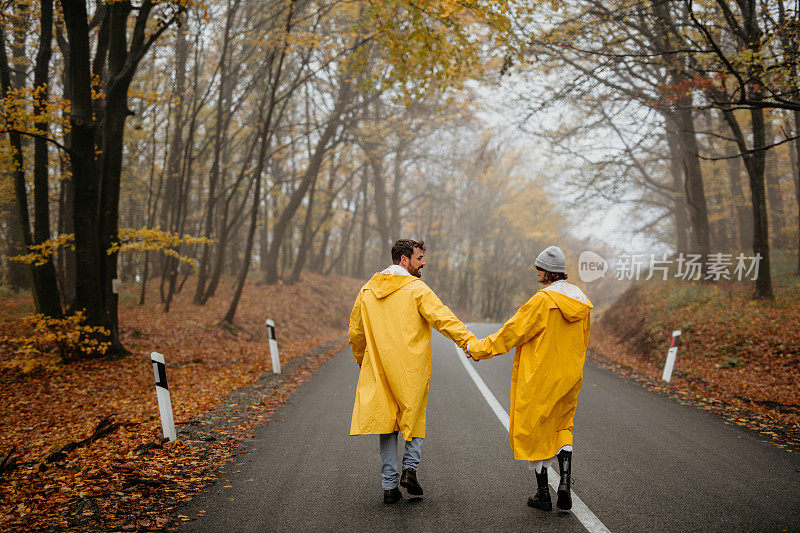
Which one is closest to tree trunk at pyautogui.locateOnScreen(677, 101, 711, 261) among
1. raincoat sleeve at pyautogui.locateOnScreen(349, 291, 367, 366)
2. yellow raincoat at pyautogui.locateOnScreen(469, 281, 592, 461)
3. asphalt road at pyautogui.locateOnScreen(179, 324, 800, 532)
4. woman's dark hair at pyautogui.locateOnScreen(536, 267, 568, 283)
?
asphalt road at pyautogui.locateOnScreen(179, 324, 800, 532)

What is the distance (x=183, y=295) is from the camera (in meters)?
22.8

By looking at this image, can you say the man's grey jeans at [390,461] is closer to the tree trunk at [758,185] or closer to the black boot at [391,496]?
the black boot at [391,496]

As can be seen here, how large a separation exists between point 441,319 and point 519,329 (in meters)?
0.60

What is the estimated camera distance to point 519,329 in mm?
4125

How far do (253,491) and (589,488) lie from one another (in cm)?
278

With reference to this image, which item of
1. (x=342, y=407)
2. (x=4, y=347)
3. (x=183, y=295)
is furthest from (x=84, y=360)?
(x=183, y=295)

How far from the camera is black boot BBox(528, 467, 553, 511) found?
403cm

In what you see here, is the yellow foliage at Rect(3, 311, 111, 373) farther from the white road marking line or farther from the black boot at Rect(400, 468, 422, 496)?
the black boot at Rect(400, 468, 422, 496)

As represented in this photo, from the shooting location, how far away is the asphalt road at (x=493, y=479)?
382 centimetres

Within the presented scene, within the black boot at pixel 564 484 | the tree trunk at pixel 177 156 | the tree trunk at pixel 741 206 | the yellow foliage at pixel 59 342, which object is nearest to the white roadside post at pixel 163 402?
the black boot at pixel 564 484

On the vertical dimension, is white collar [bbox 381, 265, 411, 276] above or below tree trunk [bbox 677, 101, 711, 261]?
below

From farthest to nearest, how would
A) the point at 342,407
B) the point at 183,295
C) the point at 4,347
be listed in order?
1. the point at 183,295
2. the point at 4,347
3. the point at 342,407

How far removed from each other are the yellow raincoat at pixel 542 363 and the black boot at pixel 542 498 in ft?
0.54

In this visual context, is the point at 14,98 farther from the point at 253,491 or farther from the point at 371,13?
the point at 253,491
